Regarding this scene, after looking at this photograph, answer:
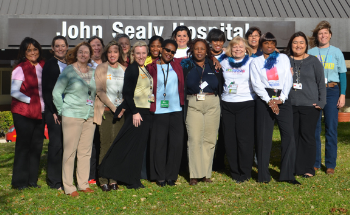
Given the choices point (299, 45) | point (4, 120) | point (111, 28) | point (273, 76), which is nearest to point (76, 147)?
point (273, 76)

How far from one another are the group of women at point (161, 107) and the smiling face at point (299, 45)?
0.01 meters

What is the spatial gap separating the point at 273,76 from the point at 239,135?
101 cm

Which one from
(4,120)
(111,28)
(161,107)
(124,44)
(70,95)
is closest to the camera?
(70,95)

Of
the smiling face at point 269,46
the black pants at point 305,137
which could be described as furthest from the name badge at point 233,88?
the black pants at point 305,137

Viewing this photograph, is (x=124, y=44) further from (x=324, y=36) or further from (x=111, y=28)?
(x=111, y=28)

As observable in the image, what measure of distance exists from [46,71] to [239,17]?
1046cm

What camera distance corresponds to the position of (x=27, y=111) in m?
5.23

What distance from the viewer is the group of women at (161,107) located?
5.26 metres

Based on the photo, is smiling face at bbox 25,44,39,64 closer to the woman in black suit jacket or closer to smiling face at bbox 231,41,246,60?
the woman in black suit jacket

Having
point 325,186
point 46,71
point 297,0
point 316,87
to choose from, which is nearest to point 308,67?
point 316,87

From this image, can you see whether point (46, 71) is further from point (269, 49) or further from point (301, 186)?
point (301, 186)

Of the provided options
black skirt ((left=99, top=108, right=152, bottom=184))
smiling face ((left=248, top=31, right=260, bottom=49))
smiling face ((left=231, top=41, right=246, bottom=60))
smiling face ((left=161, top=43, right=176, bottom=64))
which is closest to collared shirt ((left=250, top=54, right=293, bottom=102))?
smiling face ((left=231, top=41, right=246, bottom=60))

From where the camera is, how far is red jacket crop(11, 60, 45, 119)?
524 cm

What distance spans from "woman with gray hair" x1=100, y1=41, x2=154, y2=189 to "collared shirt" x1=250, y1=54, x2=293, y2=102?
4.93 feet
